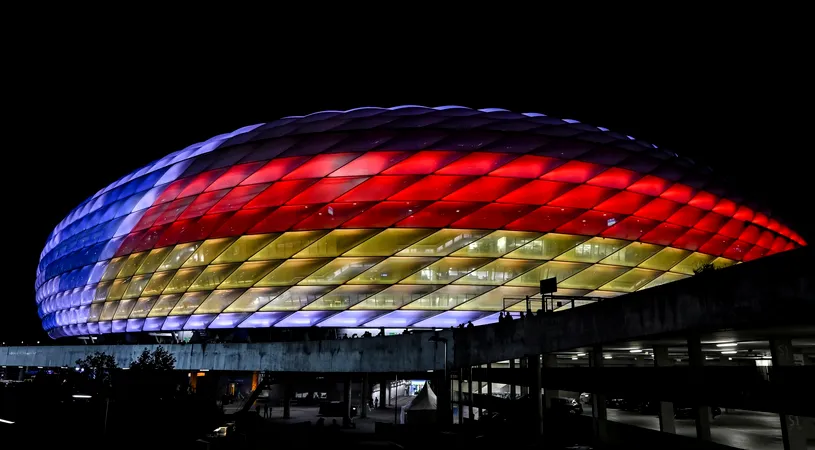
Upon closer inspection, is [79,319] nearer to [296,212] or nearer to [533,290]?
[296,212]

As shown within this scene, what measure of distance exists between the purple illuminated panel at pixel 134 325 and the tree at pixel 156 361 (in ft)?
12.6

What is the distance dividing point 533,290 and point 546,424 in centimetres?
1155

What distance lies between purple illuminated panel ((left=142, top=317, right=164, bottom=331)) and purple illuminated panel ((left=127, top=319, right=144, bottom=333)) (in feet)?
1.92

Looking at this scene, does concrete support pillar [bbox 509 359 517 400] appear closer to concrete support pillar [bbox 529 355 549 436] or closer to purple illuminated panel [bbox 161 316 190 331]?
concrete support pillar [bbox 529 355 549 436]

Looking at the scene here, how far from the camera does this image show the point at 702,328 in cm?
1222

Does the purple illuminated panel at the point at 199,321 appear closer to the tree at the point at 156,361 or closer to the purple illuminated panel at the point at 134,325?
the tree at the point at 156,361

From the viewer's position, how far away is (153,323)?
40.4m

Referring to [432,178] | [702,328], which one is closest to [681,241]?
[432,178]

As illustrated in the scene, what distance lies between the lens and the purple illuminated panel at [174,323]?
38625 mm

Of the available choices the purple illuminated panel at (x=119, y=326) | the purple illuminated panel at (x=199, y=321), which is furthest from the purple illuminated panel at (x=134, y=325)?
the purple illuminated panel at (x=199, y=321)

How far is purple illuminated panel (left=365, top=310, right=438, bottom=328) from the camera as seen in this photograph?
113 feet

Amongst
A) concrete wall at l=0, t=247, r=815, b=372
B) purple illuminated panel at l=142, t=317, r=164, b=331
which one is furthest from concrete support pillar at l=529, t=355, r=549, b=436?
purple illuminated panel at l=142, t=317, r=164, b=331

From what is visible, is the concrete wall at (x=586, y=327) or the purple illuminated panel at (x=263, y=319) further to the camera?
the purple illuminated panel at (x=263, y=319)

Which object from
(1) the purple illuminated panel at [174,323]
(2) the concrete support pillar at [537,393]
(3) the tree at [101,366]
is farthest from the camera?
(3) the tree at [101,366]
